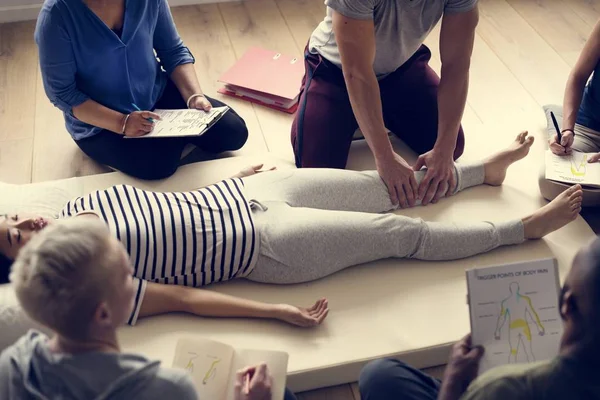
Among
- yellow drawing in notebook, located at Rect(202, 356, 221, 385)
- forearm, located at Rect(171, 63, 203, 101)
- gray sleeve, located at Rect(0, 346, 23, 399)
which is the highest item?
gray sleeve, located at Rect(0, 346, 23, 399)

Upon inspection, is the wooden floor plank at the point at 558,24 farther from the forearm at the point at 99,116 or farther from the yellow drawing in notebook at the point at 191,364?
the yellow drawing in notebook at the point at 191,364

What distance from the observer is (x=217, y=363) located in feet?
4.51

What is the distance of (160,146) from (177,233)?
530mm

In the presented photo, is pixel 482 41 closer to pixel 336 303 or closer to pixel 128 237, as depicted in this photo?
pixel 336 303

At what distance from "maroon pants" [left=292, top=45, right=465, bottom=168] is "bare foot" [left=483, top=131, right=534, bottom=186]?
0.47 feet

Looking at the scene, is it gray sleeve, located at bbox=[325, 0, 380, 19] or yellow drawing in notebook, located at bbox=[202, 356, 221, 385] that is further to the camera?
gray sleeve, located at bbox=[325, 0, 380, 19]

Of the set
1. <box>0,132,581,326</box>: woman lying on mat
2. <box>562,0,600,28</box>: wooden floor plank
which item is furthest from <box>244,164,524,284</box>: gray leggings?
<box>562,0,600,28</box>: wooden floor plank

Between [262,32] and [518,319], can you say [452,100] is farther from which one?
[262,32]

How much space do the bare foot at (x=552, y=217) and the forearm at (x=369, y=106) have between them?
0.40 m

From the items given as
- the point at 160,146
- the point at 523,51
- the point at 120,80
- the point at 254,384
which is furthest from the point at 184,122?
the point at 523,51

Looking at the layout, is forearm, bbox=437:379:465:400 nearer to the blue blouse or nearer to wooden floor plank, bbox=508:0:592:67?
the blue blouse

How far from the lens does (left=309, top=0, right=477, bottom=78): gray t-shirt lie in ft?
5.66

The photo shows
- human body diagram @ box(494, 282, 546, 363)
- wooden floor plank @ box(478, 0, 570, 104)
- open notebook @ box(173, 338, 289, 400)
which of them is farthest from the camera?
wooden floor plank @ box(478, 0, 570, 104)

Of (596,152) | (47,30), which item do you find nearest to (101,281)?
(47,30)
